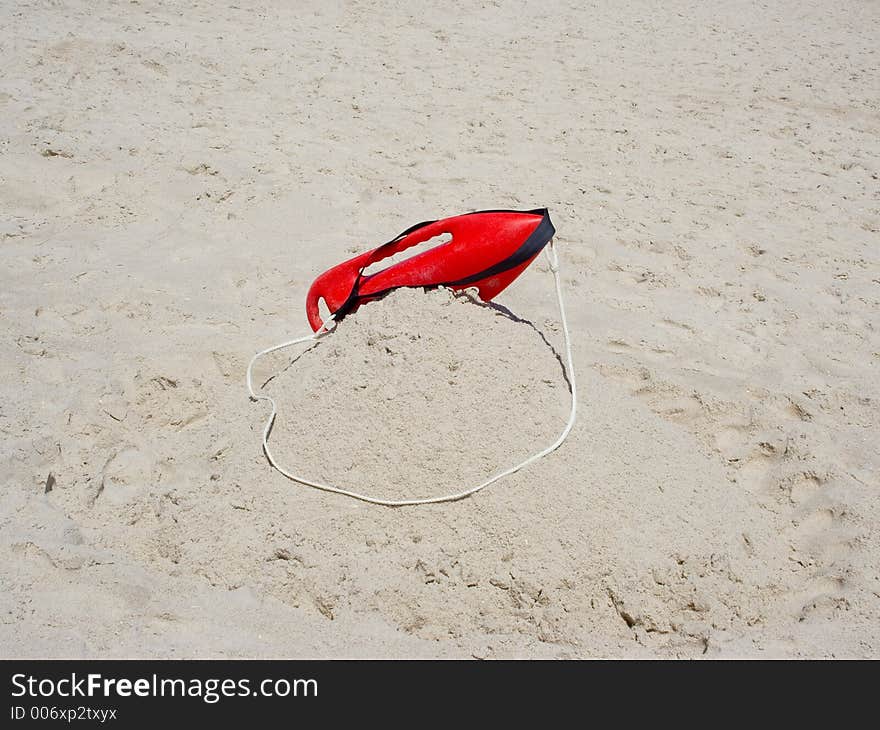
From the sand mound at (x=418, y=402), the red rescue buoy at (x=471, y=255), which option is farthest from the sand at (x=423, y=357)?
the red rescue buoy at (x=471, y=255)

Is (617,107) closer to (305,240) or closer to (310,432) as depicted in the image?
(305,240)

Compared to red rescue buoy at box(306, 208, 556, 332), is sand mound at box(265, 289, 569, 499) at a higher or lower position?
lower

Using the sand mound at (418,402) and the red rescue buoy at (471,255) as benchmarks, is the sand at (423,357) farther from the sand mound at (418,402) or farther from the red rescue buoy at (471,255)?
the red rescue buoy at (471,255)

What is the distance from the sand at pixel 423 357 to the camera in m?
2.04

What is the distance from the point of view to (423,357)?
2.24m

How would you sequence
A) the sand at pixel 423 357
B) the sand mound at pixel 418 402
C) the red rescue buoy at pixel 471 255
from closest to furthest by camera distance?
the sand at pixel 423 357 → the sand mound at pixel 418 402 → the red rescue buoy at pixel 471 255

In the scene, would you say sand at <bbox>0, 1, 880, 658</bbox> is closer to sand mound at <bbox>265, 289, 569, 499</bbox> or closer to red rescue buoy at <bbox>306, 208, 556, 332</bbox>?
sand mound at <bbox>265, 289, 569, 499</bbox>

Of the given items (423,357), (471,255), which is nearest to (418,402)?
(423,357)

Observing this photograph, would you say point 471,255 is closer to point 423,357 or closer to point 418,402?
point 423,357

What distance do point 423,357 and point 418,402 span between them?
0.13 meters

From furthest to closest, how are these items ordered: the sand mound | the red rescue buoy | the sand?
1. the red rescue buoy
2. the sand mound
3. the sand

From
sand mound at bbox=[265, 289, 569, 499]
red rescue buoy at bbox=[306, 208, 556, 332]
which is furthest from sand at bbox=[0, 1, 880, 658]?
red rescue buoy at bbox=[306, 208, 556, 332]

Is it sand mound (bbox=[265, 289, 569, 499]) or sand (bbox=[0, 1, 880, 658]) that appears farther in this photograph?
sand mound (bbox=[265, 289, 569, 499])

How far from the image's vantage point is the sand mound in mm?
2164
